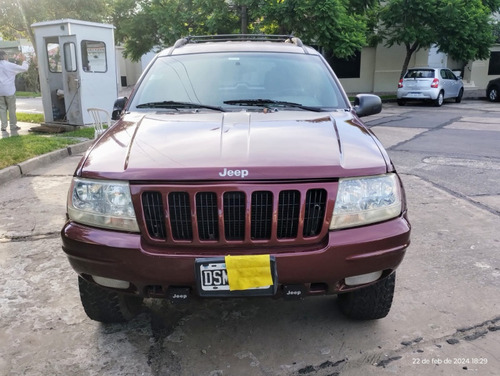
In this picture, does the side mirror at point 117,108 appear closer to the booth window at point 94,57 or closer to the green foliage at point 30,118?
the booth window at point 94,57

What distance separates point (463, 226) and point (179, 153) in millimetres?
3414

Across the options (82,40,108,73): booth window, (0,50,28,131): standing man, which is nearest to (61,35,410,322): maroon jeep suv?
(0,50,28,131): standing man

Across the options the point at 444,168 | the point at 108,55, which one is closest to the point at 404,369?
the point at 444,168

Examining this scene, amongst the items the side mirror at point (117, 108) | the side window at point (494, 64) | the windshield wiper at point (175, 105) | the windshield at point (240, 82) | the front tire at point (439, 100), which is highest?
the side window at point (494, 64)

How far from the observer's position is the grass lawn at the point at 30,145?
714cm

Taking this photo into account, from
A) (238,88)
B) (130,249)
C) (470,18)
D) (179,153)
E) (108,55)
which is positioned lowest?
(130,249)

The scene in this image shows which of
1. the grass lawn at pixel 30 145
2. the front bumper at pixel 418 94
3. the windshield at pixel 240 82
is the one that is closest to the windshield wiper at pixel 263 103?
the windshield at pixel 240 82

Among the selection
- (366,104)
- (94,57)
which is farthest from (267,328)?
(94,57)

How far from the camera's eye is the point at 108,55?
436 inches

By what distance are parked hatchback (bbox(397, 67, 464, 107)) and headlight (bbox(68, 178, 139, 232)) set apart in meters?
17.4

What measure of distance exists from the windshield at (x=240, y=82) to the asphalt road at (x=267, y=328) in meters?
1.44

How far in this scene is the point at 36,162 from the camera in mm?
7223

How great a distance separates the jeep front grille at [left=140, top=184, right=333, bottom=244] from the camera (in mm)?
2236

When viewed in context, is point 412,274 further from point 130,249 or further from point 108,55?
point 108,55
